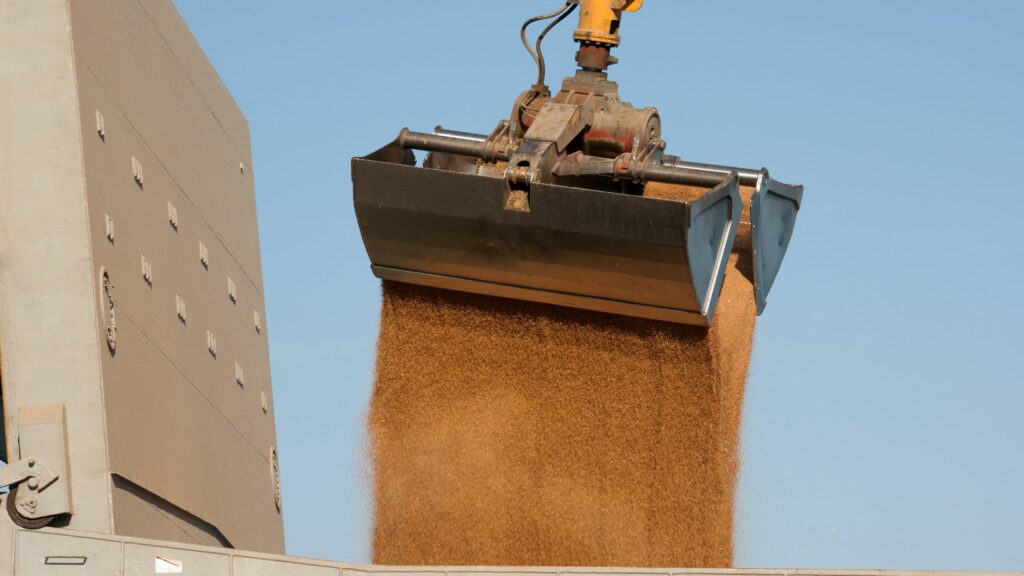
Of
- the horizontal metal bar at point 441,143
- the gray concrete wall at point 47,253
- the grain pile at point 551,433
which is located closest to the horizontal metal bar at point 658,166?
the horizontal metal bar at point 441,143

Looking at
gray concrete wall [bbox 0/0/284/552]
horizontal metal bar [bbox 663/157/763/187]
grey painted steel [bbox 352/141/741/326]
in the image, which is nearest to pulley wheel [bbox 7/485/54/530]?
gray concrete wall [bbox 0/0/284/552]

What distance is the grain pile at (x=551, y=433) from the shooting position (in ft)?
35.9

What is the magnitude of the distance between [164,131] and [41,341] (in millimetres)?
2920

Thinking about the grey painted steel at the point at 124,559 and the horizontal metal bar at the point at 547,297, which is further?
the horizontal metal bar at the point at 547,297

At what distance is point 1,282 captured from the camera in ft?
32.8

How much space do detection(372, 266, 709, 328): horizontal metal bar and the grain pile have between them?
0.45 feet

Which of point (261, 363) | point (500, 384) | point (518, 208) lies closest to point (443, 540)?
point (500, 384)

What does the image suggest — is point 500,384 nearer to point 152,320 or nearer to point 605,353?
point 605,353

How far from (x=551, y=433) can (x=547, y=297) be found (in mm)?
819

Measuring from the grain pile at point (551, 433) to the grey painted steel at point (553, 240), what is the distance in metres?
0.24

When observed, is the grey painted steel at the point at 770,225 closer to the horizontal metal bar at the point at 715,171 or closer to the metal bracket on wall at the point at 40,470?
the horizontal metal bar at the point at 715,171

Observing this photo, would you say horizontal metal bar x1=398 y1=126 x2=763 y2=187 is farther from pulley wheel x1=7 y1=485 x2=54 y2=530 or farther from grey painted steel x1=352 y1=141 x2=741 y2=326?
pulley wheel x1=7 y1=485 x2=54 y2=530

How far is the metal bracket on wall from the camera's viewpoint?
9.83 meters

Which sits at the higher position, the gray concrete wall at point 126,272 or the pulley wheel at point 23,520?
the gray concrete wall at point 126,272
